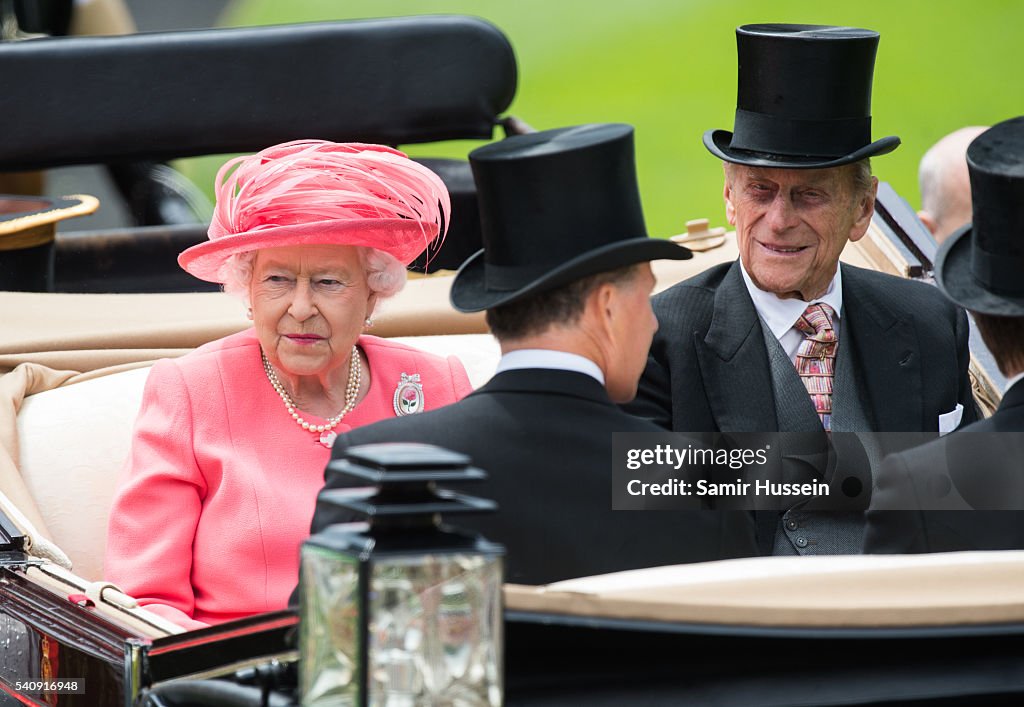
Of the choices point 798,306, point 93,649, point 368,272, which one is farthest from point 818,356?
point 93,649

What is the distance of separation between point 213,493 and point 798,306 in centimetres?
110

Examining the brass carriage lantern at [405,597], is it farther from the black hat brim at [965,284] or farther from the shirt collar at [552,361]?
the black hat brim at [965,284]

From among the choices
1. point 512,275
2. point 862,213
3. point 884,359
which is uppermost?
point 512,275

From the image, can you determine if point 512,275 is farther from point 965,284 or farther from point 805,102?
point 805,102

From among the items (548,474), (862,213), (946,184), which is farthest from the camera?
(946,184)

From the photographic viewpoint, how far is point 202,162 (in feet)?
26.3

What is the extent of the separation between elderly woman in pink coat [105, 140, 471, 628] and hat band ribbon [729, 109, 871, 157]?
596mm

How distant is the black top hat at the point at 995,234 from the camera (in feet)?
6.43

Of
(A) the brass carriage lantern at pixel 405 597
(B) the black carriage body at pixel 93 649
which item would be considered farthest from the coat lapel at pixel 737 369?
(A) the brass carriage lantern at pixel 405 597

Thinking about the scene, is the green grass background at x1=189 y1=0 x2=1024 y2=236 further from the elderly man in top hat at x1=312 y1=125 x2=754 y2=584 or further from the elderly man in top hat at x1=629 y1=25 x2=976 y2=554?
the elderly man in top hat at x1=312 y1=125 x2=754 y2=584

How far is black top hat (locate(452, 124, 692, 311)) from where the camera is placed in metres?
1.91

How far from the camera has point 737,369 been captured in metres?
2.66

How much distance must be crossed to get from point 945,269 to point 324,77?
2.60 metres

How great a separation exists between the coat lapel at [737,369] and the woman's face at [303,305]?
2.10 feet
